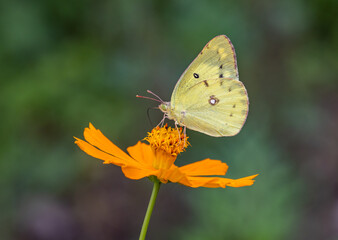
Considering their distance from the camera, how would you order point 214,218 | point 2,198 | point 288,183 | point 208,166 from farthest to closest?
point 2,198, point 288,183, point 214,218, point 208,166

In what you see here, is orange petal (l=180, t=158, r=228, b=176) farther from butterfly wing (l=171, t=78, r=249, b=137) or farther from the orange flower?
butterfly wing (l=171, t=78, r=249, b=137)

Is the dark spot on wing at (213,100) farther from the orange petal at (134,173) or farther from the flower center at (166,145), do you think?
the orange petal at (134,173)

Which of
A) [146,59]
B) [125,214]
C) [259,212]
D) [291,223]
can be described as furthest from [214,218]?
[146,59]

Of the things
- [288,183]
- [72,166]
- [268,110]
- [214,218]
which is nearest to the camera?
[214,218]

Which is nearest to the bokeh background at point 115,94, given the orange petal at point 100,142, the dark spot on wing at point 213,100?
the dark spot on wing at point 213,100

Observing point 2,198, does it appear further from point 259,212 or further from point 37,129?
point 259,212
